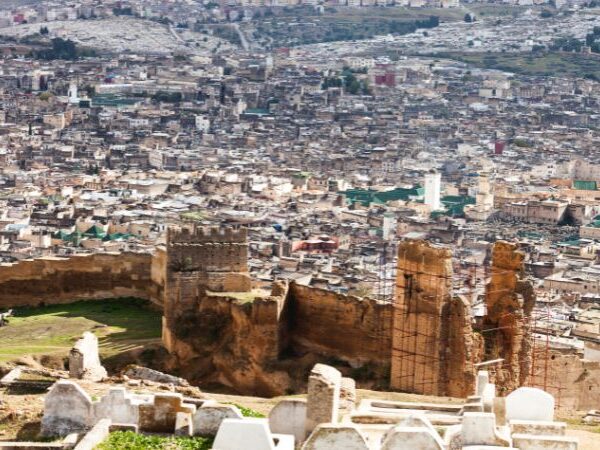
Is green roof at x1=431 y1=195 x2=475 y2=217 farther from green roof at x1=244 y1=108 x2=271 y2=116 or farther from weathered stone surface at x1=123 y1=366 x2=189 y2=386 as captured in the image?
weathered stone surface at x1=123 y1=366 x2=189 y2=386

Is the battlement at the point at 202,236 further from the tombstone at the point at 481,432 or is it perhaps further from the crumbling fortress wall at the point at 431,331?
the tombstone at the point at 481,432

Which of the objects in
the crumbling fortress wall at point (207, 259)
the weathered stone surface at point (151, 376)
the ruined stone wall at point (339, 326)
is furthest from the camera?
the crumbling fortress wall at point (207, 259)

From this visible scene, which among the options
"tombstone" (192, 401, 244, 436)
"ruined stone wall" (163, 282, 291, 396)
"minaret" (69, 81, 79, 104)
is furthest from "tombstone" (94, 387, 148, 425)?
"minaret" (69, 81, 79, 104)

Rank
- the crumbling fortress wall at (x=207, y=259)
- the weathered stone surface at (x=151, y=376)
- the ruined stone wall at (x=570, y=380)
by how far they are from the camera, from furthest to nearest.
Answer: the crumbling fortress wall at (x=207, y=259), the ruined stone wall at (x=570, y=380), the weathered stone surface at (x=151, y=376)

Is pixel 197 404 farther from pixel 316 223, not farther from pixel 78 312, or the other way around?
pixel 316 223

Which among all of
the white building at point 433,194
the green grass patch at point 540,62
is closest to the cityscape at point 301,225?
the white building at point 433,194

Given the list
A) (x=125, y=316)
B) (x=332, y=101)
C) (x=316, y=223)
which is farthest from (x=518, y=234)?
(x=332, y=101)
